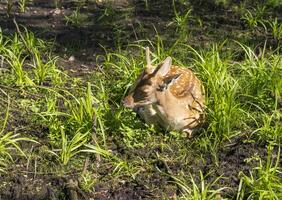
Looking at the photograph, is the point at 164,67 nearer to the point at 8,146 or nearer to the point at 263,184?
the point at 263,184

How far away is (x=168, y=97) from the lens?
4719 mm

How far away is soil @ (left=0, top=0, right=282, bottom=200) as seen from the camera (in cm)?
440

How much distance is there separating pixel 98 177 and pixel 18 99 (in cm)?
125

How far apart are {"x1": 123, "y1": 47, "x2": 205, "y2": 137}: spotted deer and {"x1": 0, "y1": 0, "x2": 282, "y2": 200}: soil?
236 mm

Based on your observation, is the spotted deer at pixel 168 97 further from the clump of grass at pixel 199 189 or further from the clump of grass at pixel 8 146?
the clump of grass at pixel 8 146

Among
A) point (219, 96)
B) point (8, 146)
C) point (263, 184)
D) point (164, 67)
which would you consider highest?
point (164, 67)

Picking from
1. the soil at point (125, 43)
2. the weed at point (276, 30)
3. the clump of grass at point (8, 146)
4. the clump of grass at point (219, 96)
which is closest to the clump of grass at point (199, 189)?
the soil at point (125, 43)

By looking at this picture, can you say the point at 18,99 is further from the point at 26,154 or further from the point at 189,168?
the point at 189,168

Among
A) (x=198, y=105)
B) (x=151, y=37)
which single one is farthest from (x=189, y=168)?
(x=151, y=37)

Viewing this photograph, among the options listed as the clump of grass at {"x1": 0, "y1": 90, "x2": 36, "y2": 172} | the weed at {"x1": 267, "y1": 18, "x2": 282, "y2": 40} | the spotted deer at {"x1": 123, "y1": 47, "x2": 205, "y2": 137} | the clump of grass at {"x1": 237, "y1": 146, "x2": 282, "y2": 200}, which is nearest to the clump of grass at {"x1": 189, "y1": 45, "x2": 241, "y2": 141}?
the spotted deer at {"x1": 123, "y1": 47, "x2": 205, "y2": 137}

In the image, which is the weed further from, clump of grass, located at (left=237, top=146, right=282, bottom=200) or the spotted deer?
clump of grass, located at (left=237, top=146, right=282, bottom=200)

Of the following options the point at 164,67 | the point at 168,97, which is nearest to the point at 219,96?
the point at 168,97

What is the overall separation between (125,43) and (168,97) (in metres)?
1.78

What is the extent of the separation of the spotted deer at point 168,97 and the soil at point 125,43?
0.24 m
